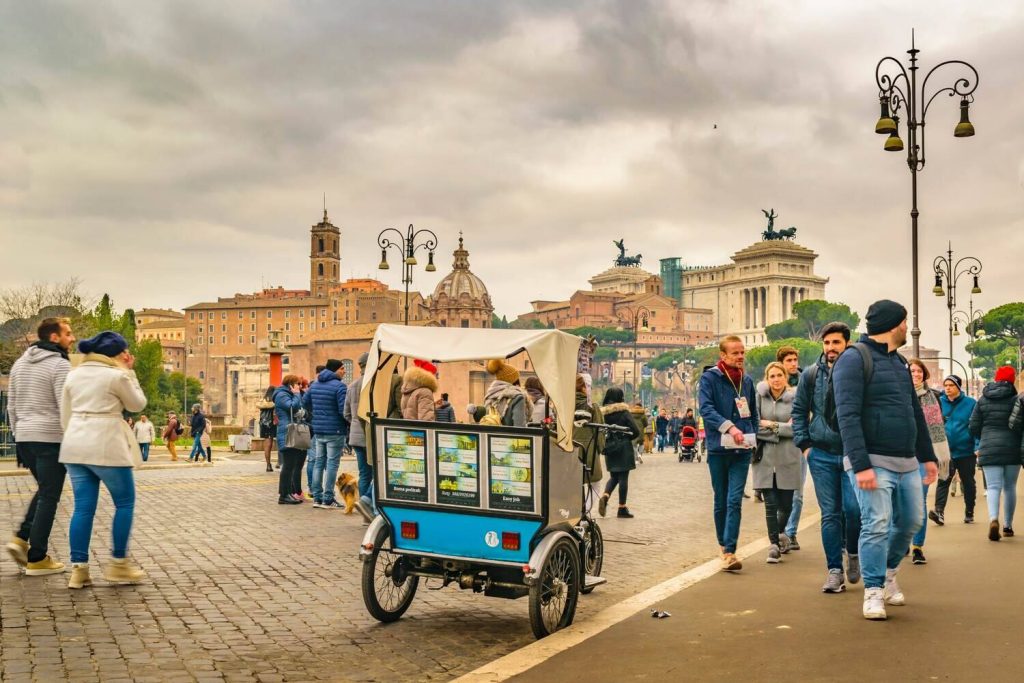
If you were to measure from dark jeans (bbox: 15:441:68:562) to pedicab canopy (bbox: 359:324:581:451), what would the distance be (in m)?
2.52

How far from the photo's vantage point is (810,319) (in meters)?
160

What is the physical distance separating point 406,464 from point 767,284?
603 feet

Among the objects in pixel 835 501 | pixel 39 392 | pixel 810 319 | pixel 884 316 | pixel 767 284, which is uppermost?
pixel 767 284

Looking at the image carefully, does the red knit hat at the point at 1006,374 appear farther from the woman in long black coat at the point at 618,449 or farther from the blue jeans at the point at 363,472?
the blue jeans at the point at 363,472

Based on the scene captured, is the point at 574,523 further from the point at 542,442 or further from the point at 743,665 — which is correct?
the point at 743,665

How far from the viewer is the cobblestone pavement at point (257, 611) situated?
5645mm

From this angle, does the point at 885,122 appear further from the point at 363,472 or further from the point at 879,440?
the point at 879,440

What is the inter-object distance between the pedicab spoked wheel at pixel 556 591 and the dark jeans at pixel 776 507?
303 cm

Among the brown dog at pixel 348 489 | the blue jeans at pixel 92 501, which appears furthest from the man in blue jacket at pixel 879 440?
the brown dog at pixel 348 489

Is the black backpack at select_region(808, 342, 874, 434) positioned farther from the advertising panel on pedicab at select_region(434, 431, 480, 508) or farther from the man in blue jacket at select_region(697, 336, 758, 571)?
the advertising panel on pedicab at select_region(434, 431, 480, 508)

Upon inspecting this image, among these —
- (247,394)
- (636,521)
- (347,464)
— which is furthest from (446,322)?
(636,521)

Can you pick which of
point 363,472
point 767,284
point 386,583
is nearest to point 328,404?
point 363,472

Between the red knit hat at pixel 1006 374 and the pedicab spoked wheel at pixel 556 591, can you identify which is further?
the red knit hat at pixel 1006 374

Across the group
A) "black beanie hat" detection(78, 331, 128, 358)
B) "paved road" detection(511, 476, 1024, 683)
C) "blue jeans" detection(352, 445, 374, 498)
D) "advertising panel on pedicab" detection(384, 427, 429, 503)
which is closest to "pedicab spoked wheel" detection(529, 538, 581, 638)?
"paved road" detection(511, 476, 1024, 683)
